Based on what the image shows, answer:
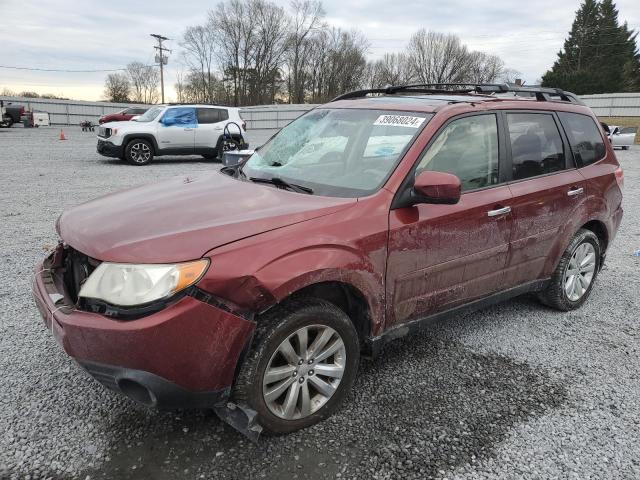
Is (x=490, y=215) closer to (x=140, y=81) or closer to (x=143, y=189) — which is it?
(x=143, y=189)

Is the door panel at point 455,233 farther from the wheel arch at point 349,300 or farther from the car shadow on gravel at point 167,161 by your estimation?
the car shadow on gravel at point 167,161

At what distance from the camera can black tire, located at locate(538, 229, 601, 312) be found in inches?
167

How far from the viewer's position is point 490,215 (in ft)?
11.2

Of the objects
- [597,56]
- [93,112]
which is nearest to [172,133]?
[93,112]

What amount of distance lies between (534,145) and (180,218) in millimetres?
2782

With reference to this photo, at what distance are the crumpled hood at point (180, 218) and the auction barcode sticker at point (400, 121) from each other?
79cm

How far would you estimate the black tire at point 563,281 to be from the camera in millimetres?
4254

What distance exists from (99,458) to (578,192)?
3860 millimetres

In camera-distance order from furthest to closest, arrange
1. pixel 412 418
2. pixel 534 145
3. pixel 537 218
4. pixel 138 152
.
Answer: pixel 138 152
pixel 534 145
pixel 537 218
pixel 412 418

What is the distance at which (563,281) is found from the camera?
431cm

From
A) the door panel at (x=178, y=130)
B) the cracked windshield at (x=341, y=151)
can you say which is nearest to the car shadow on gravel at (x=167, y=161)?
the door panel at (x=178, y=130)

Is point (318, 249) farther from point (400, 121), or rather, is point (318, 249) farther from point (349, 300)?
point (400, 121)

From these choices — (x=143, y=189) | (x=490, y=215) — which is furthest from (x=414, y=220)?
(x=143, y=189)

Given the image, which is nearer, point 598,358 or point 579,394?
point 579,394
